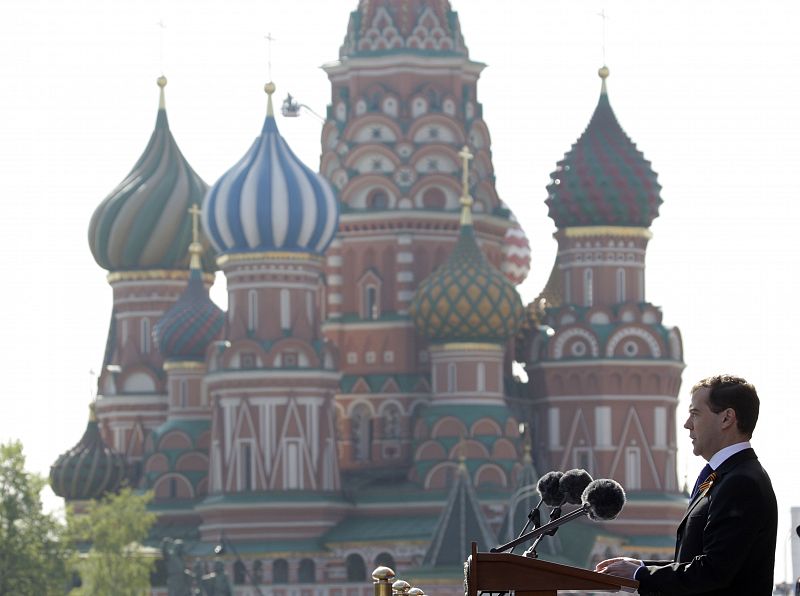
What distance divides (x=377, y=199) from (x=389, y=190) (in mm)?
481

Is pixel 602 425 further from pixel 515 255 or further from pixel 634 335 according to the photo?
pixel 515 255

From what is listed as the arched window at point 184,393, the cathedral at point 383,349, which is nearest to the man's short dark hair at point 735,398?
the cathedral at point 383,349

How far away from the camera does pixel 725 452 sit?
799cm

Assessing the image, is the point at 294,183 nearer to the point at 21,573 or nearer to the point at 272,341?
the point at 272,341

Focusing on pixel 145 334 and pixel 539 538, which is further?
Result: pixel 145 334

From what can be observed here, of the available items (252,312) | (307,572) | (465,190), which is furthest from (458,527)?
(465,190)

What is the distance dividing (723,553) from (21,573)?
47.1 metres

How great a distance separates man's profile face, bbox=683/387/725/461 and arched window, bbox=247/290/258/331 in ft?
171

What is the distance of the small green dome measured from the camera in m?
59.7

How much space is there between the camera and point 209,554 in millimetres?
60281

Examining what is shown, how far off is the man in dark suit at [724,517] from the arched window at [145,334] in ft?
196

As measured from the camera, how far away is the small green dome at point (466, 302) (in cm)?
5972

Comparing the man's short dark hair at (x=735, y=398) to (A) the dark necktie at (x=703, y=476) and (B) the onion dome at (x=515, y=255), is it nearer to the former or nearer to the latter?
(A) the dark necktie at (x=703, y=476)

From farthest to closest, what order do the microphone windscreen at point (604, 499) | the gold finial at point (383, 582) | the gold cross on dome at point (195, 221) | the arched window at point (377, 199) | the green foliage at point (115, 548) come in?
the gold cross on dome at point (195, 221)
the arched window at point (377, 199)
the green foliage at point (115, 548)
the gold finial at point (383, 582)
the microphone windscreen at point (604, 499)
